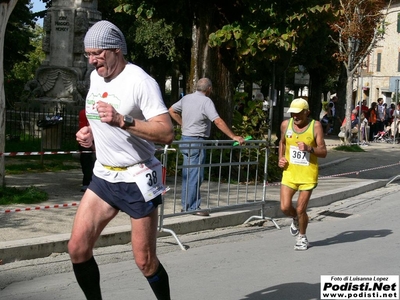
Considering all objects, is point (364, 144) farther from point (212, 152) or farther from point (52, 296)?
point (52, 296)

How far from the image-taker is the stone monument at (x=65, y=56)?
904 inches

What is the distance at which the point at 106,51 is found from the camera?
5.28 metres

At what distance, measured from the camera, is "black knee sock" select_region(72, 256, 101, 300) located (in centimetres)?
544

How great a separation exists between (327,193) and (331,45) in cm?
2033

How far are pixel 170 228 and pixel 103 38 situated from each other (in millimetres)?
5142

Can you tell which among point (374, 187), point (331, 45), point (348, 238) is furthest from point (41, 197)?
point (331, 45)

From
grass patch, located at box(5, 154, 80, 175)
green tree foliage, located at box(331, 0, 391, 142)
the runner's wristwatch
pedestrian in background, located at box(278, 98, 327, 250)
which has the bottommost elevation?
grass patch, located at box(5, 154, 80, 175)

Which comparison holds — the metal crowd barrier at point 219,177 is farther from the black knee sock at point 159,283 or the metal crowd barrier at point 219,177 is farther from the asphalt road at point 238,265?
the black knee sock at point 159,283

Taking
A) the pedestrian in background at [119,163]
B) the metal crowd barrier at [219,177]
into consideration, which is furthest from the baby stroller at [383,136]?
the pedestrian in background at [119,163]

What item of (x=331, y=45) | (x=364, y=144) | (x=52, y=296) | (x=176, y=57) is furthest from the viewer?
(x=176, y=57)

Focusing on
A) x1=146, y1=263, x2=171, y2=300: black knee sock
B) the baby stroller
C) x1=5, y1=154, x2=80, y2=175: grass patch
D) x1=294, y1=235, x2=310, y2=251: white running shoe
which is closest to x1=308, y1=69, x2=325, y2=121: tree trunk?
the baby stroller

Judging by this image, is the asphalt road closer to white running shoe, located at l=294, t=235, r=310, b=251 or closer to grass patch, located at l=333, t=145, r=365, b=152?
white running shoe, located at l=294, t=235, r=310, b=251

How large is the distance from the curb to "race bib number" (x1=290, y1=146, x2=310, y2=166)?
1741 mm

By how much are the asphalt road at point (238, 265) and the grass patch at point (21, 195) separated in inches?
96.4
